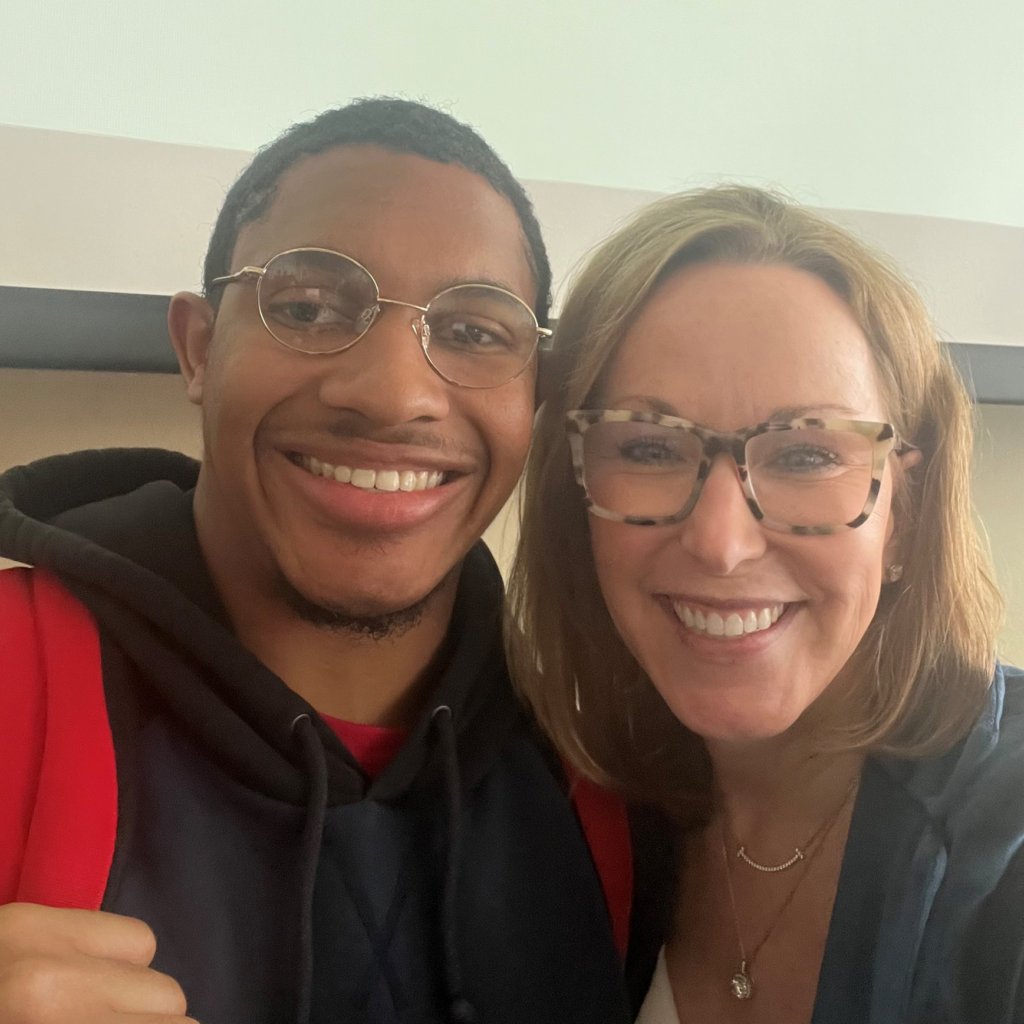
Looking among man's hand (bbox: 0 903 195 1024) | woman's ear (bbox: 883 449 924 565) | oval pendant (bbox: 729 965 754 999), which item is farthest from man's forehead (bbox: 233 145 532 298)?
oval pendant (bbox: 729 965 754 999)

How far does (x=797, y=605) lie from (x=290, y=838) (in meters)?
0.59

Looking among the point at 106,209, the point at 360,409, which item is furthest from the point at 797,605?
the point at 106,209

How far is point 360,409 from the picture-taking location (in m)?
0.77

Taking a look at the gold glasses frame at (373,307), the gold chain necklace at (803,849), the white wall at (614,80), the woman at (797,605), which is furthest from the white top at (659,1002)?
the white wall at (614,80)

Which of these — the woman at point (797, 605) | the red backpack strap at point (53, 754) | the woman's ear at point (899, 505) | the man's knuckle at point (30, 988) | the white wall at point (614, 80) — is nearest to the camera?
the man's knuckle at point (30, 988)

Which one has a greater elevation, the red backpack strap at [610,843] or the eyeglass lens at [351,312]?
the eyeglass lens at [351,312]

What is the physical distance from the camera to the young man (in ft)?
2.26

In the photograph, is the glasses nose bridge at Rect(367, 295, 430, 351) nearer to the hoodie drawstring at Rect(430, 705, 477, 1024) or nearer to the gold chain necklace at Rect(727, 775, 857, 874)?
the hoodie drawstring at Rect(430, 705, 477, 1024)

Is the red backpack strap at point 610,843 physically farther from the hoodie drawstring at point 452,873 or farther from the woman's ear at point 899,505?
the woman's ear at point 899,505

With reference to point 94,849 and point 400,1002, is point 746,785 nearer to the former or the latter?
point 400,1002

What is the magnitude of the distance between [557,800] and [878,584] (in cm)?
45

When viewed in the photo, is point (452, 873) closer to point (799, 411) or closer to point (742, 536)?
point (742, 536)

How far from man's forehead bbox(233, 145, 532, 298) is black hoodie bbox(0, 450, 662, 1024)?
0.37 m

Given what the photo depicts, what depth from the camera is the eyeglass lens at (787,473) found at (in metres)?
0.76
